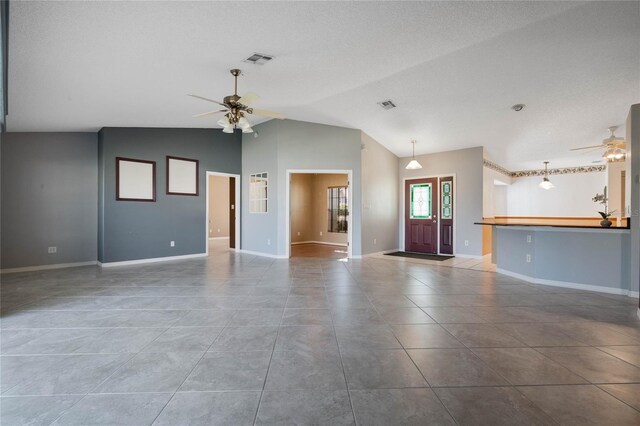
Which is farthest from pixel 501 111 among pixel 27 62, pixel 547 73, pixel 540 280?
pixel 27 62

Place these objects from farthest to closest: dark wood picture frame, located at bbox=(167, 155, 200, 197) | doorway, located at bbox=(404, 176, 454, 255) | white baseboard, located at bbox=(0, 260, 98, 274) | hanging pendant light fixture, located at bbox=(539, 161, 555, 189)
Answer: hanging pendant light fixture, located at bbox=(539, 161, 555, 189) → doorway, located at bbox=(404, 176, 454, 255) → dark wood picture frame, located at bbox=(167, 155, 200, 197) → white baseboard, located at bbox=(0, 260, 98, 274)

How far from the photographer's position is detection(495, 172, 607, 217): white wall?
9336mm

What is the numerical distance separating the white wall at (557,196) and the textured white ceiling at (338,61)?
13.4 ft

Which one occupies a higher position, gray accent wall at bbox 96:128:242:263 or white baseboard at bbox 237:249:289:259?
gray accent wall at bbox 96:128:242:263

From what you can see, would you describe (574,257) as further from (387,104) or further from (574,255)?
(387,104)

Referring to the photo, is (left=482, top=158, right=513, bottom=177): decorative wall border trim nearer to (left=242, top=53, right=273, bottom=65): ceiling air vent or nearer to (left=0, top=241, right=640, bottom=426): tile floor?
(left=0, top=241, right=640, bottom=426): tile floor

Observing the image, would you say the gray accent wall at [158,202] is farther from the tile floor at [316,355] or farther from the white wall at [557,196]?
the white wall at [557,196]

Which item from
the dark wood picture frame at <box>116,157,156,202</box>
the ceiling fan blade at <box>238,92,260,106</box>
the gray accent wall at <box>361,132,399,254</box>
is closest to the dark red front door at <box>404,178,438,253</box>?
the gray accent wall at <box>361,132,399,254</box>

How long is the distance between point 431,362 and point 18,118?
22.0 ft

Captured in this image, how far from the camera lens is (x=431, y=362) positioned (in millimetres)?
2236

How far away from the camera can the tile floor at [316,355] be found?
169 centimetres

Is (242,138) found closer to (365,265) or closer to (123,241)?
(123,241)

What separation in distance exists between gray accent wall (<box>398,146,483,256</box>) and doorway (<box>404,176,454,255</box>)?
153 mm

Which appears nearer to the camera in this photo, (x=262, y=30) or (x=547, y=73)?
(x=262, y=30)
